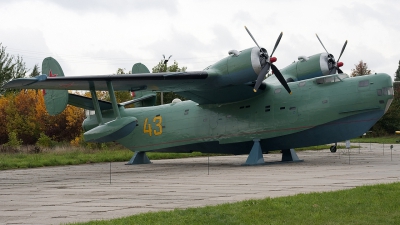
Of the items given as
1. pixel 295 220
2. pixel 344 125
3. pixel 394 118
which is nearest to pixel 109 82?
pixel 344 125

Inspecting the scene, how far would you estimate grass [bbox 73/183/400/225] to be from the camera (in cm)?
856

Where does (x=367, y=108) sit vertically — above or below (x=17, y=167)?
above

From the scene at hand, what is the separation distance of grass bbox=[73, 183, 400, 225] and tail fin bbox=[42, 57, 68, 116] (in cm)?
1692

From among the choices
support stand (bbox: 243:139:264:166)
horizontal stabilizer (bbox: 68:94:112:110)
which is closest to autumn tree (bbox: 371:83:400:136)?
support stand (bbox: 243:139:264:166)

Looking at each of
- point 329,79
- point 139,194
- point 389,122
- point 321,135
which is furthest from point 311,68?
point 389,122

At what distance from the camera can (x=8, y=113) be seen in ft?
205

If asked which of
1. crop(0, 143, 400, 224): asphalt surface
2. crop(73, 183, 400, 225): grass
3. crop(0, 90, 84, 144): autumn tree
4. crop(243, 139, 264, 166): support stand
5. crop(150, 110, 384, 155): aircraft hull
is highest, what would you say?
crop(0, 90, 84, 144): autumn tree

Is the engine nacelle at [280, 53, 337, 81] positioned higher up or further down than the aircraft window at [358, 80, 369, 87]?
higher up

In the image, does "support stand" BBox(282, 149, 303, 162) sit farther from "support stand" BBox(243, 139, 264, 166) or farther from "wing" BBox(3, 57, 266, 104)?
"wing" BBox(3, 57, 266, 104)

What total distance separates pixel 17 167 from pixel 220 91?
38.2ft

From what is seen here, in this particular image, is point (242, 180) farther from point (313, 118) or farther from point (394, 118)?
point (394, 118)

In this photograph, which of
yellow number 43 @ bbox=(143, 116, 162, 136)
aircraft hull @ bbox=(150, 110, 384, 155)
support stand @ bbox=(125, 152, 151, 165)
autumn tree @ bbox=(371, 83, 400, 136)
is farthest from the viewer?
autumn tree @ bbox=(371, 83, 400, 136)

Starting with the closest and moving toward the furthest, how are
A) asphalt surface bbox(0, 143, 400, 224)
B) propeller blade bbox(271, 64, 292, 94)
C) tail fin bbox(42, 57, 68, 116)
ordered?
asphalt surface bbox(0, 143, 400, 224) < propeller blade bbox(271, 64, 292, 94) < tail fin bbox(42, 57, 68, 116)

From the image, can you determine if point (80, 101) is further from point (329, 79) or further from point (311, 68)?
point (329, 79)
